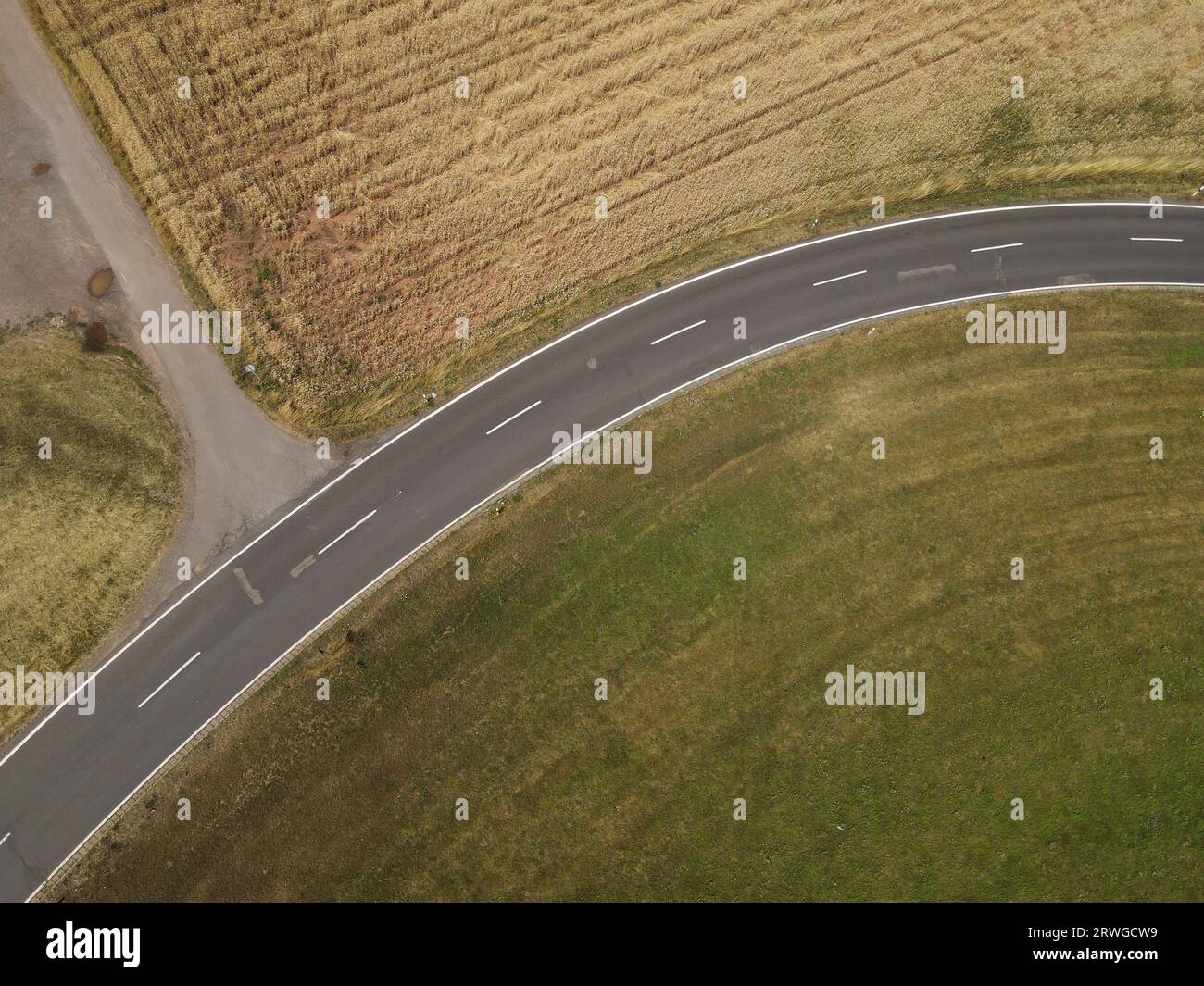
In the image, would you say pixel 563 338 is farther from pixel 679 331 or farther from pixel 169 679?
pixel 169 679

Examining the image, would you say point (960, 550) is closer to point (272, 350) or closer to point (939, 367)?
point (939, 367)

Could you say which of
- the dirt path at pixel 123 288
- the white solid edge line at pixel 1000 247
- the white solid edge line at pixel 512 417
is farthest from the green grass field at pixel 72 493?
the white solid edge line at pixel 1000 247

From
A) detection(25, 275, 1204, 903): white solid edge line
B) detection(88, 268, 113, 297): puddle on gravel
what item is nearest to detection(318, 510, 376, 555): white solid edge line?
detection(25, 275, 1204, 903): white solid edge line

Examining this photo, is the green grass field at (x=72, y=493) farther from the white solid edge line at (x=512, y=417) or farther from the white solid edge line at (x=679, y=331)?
the white solid edge line at (x=679, y=331)

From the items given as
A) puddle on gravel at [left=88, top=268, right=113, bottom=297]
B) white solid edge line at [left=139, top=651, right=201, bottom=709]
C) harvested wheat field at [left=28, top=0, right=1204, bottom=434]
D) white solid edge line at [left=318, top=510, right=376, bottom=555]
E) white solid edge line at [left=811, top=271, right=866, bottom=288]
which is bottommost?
white solid edge line at [left=139, top=651, right=201, bottom=709]

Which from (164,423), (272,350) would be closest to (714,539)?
(272,350)

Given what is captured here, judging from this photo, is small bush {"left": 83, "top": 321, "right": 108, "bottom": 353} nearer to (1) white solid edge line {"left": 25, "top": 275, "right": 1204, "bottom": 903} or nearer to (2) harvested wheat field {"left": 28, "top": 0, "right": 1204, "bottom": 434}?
(2) harvested wheat field {"left": 28, "top": 0, "right": 1204, "bottom": 434}

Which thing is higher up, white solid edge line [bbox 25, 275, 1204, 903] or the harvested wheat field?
the harvested wheat field

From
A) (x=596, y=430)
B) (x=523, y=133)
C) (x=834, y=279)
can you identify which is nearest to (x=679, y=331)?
(x=596, y=430)
